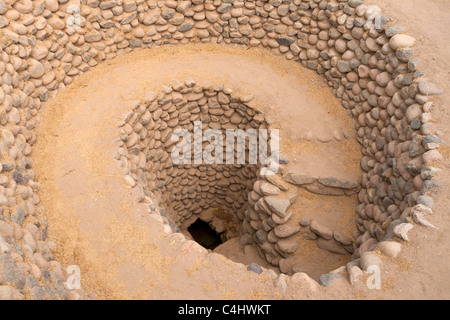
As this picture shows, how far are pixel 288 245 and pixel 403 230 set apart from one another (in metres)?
2.09

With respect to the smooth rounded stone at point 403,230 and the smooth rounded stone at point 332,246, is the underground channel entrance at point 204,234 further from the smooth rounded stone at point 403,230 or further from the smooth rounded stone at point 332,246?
the smooth rounded stone at point 403,230

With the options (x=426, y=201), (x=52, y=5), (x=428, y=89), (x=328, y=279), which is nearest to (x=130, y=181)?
(x=328, y=279)

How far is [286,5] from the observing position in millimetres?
6660

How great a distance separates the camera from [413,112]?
4883mm

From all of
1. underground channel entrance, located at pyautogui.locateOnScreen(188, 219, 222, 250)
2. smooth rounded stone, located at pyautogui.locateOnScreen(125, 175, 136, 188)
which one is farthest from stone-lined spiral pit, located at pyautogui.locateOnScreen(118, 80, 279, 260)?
underground channel entrance, located at pyautogui.locateOnScreen(188, 219, 222, 250)

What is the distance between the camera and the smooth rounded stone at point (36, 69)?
5.44m

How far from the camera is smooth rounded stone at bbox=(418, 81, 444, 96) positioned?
4922 millimetres

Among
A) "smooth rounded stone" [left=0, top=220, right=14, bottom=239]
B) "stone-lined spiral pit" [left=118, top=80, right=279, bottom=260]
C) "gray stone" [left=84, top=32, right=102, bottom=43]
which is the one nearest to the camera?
"smooth rounded stone" [left=0, top=220, right=14, bottom=239]

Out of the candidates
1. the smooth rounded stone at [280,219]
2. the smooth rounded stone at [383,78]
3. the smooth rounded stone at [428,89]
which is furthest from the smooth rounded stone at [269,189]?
the smooth rounded stone at [428,89]

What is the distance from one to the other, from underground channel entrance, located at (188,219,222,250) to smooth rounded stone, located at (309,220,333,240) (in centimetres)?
310

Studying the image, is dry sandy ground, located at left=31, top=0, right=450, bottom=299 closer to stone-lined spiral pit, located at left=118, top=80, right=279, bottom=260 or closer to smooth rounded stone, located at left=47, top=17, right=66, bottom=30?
stone-lined spiral pit, located at left=118, top=80, right=279, bottom=260

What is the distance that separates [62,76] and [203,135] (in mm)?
2655

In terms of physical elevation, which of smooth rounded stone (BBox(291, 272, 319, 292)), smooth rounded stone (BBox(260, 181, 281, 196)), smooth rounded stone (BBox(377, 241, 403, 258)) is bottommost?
smooth rounded stone (BBox(260, 181, 281, 196))
